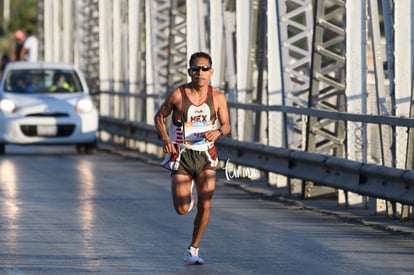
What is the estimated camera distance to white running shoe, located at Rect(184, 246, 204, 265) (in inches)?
453

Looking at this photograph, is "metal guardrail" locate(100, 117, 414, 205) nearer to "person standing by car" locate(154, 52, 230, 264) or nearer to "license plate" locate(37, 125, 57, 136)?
"person standing by car" locate(154, 52, 230, 264)

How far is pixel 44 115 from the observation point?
27.2 meters

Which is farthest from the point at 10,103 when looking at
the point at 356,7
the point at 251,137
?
the point at 356,7

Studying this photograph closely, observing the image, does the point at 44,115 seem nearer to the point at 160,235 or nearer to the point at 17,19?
the point at 160,235

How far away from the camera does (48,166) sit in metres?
23.9

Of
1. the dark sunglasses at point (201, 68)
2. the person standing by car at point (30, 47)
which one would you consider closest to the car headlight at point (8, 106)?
the person standing by car at point (30, 47)

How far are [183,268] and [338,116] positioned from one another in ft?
17.2

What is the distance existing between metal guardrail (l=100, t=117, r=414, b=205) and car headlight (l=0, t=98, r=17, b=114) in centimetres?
664

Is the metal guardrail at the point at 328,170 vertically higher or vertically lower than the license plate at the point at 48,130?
higher

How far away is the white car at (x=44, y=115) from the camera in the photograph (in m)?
26.9

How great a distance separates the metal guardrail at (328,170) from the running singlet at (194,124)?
2.69 meters

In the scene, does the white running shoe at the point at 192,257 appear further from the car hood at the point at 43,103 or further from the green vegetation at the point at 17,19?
the green vegetation at the point at 17,19

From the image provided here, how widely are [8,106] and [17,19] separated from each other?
91.4 meters

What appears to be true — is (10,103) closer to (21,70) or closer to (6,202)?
(21,70)
